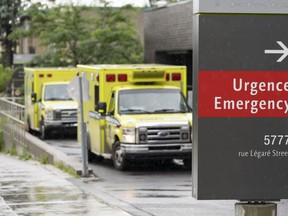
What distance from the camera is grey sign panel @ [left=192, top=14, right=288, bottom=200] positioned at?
6.93m

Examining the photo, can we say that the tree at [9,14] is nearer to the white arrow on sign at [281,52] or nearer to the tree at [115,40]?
the tree at [115,40]

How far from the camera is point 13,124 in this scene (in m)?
31.7

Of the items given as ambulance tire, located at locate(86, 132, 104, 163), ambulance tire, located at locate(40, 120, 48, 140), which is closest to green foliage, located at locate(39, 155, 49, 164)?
ambulance tire, located at locate(86, 132, 104, 163)

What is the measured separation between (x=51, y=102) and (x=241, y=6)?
24.3m

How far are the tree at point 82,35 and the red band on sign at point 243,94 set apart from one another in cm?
3546

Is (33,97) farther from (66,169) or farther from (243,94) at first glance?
(243,94)

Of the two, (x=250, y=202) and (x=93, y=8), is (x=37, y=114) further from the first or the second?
(x=250, y=202)

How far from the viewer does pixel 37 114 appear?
31844 millimetres

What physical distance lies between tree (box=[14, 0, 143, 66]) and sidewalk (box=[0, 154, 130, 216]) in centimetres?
2444

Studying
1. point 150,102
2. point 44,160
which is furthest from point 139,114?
point 44,160

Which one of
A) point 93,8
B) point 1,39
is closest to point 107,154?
point 93,8

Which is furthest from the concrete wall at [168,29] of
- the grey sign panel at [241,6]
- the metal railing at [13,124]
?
the grey sign panel at [241,6]

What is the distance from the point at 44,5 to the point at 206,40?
3993 cm

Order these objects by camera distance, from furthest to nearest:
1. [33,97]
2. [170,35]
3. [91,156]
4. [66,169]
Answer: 1. [170,35]
2. [33,97]
3. [91,156]
4. [66,169]
